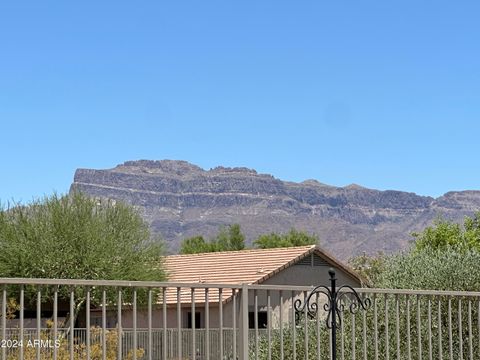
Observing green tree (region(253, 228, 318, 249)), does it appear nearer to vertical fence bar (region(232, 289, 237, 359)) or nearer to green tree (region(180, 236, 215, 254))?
green tree (region(180, 236, 215, 254))

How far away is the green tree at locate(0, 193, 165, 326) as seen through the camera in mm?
36406

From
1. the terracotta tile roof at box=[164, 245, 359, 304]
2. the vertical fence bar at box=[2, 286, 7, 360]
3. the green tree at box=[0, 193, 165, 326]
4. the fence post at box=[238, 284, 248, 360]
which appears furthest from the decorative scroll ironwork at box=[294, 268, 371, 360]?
the terracotta tile roof at box=[164, 245, 359, 304]

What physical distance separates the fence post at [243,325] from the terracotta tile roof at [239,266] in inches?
1207

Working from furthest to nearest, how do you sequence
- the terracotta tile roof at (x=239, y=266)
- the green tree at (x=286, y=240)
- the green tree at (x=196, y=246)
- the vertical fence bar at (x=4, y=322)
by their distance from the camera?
the green tree at (x=196, y=246) < the green tree at (x=286, y=240) < the terracotta tile roof at (x=239, y=266) < the vertical fence bar at (x=4, y=322)

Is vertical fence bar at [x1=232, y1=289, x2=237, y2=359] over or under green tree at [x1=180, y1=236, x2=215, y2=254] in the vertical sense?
under

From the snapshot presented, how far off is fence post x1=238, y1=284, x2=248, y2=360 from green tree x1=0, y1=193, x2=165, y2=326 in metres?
27.5

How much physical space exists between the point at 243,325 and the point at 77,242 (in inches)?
1147

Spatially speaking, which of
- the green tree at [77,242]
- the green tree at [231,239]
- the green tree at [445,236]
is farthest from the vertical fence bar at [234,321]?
the green tree at [231,239]

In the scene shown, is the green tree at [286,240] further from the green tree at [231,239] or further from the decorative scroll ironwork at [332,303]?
the decorative scroll ironwork at [332,303]

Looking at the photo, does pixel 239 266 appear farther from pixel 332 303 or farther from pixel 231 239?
pixel 231 239

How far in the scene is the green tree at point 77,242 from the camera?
119 ft

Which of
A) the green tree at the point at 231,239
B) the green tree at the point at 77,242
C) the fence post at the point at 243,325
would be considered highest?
the green tree at the point at 231,239

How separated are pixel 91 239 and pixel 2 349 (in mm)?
30165

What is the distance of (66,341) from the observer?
28.6ft
